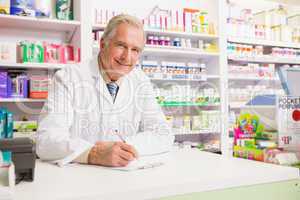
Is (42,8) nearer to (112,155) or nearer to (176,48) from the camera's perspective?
(176,48)

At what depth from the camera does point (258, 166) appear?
1.20 m

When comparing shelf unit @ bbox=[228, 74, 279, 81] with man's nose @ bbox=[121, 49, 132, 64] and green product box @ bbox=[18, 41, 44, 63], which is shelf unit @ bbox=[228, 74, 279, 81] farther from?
man's nose @ bbox=[121, 49, 132, 64]

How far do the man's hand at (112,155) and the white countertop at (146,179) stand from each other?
0.04m

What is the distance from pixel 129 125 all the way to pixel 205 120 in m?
2.41

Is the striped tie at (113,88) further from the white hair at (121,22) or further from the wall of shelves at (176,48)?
the wall of shelves at (176,48)

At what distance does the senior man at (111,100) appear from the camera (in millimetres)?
1572

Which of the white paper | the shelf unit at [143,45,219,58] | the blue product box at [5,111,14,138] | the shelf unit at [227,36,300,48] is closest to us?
the white paper

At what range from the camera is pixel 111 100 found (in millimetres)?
1865

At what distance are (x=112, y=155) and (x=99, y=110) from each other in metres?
0.75

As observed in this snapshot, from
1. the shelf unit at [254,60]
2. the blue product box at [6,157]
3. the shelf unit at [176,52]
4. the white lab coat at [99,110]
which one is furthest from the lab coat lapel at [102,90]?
the shelf unit at [254,60]

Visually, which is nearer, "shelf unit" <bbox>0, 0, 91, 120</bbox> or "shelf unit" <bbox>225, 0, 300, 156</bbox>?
"shelf unit" <bbox>0, 0, 91, 120</bbox>

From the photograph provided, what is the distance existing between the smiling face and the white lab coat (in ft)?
0.24

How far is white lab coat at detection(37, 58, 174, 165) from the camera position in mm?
1591

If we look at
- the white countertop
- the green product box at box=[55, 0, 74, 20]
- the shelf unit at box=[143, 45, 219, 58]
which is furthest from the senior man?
the shelf unit at box=[143, 45, 219, 58]
